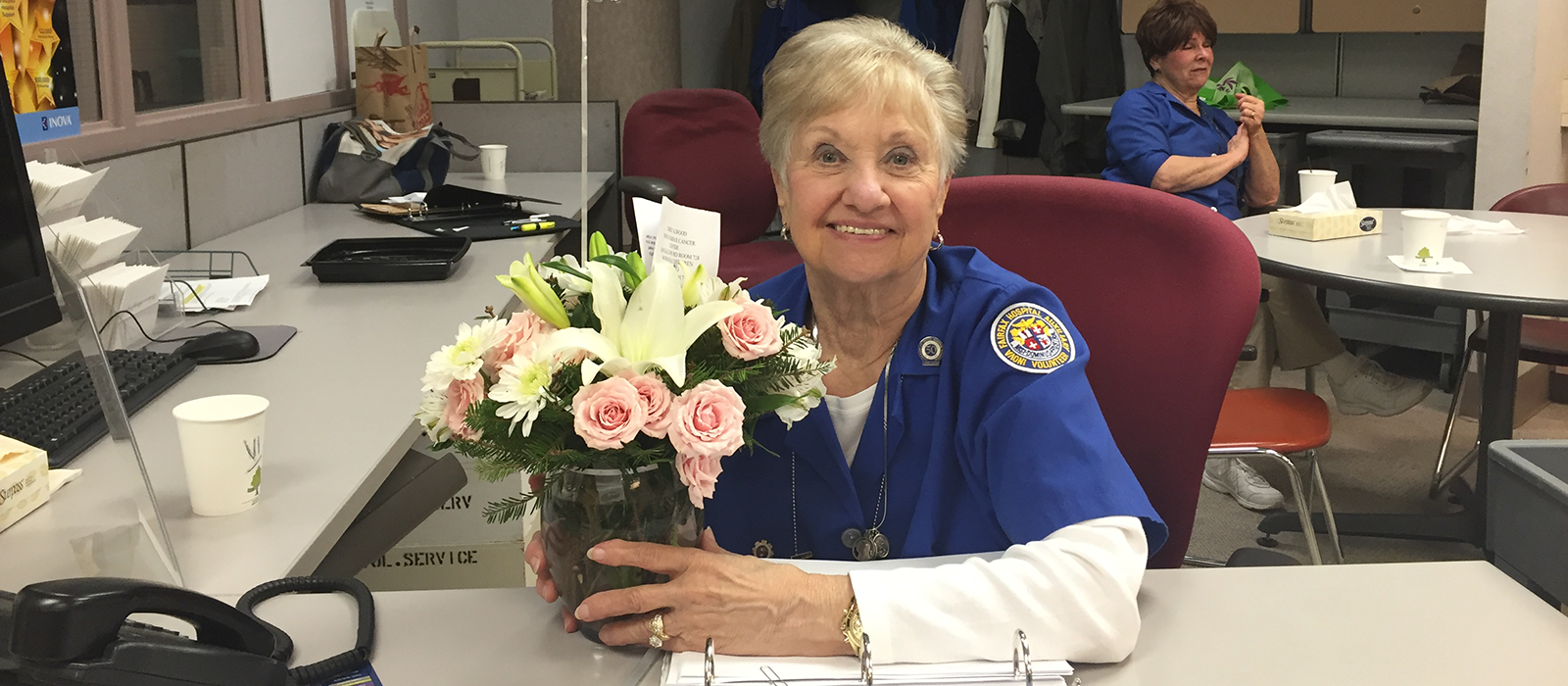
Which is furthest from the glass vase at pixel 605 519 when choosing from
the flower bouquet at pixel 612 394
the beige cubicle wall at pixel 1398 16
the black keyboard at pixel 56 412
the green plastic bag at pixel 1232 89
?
the beige cubicle wall at pixel 1398 16

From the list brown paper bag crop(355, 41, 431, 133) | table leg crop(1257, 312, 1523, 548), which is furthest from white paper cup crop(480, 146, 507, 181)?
table leg crop(1257, 312, 1523, 548)

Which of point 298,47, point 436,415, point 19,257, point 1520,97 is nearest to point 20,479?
point 19,257

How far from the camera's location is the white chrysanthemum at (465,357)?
0.89 metres

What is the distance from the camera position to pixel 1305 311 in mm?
3193

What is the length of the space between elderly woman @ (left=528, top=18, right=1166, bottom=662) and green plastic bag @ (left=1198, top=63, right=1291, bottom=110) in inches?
122

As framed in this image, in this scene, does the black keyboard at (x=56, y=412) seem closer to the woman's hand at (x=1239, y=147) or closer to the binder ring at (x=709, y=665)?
the binder ring at (x=709, y=665)

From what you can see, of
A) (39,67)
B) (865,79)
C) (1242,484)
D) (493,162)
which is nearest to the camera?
(865,79)

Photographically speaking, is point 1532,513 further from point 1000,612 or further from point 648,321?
point 648,321

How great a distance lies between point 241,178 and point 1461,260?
283cm

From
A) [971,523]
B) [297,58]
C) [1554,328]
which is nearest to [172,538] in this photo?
[971,523]

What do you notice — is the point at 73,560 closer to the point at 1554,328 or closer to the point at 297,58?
the point at 297,58

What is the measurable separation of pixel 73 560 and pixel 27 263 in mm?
602

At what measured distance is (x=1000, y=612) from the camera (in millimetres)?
945

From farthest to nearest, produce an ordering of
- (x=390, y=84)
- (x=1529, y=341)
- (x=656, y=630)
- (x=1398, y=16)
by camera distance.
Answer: (x=1398, y=16), (x=390, y=84), (x=1529, y=341), (x=656, y=630)
